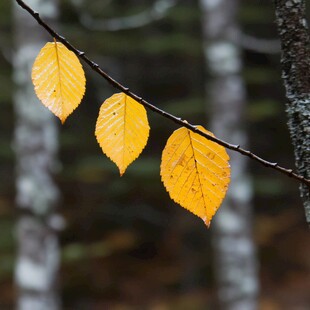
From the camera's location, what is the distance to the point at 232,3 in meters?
4.98

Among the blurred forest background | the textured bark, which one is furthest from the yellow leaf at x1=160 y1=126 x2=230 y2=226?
the blurred forest background

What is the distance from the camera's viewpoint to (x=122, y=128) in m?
0.76

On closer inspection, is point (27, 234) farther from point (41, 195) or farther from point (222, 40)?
point (222, 40)

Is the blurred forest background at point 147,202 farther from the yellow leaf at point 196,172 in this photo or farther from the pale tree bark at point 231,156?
the yellow leaf at point 196,172

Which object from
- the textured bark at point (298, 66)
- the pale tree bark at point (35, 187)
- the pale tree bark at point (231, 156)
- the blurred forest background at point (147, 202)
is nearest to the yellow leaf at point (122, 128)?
the textured bark at point (298, 66)

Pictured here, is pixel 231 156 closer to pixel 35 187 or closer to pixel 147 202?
pixel 35 187

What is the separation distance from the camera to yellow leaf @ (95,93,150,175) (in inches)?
29.4

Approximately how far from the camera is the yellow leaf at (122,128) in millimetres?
747

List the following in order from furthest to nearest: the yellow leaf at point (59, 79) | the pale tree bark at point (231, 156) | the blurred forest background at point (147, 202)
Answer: the blurred forest background at point (147, 202)
the pale tree bark at point (231, 156)
the yellow leaf at point (59, 79)

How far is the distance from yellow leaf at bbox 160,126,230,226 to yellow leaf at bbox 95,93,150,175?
A: 45 mm

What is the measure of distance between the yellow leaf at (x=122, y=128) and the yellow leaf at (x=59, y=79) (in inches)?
1.7

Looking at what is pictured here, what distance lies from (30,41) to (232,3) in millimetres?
1851

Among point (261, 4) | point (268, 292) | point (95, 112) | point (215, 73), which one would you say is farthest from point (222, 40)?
point (95, 112)

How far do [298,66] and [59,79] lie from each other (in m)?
0.35
